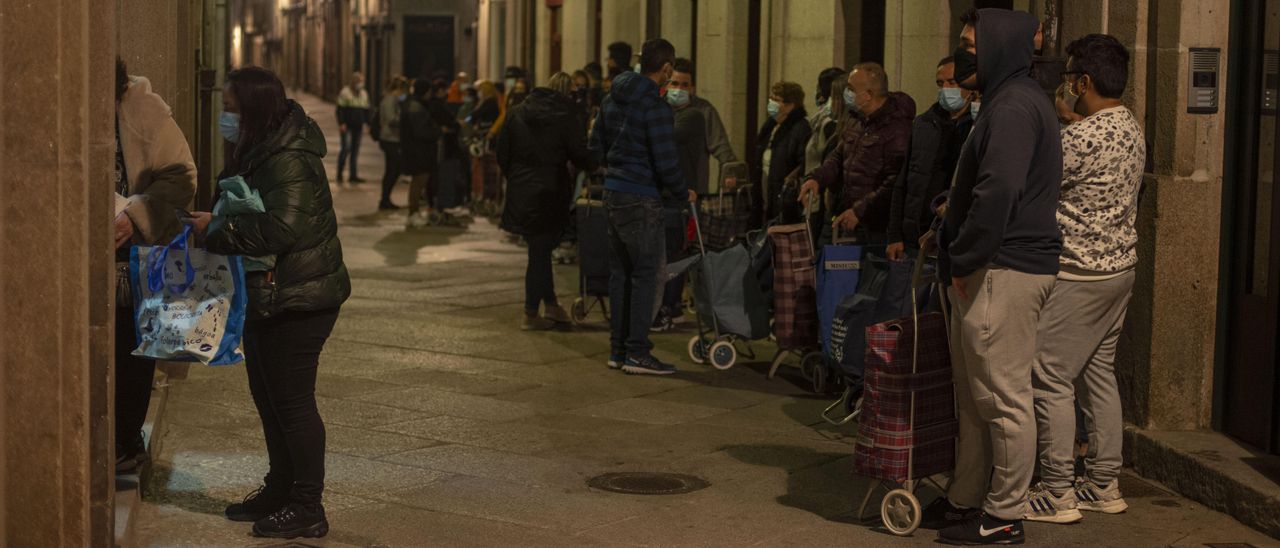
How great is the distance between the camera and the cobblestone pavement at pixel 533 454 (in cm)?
681

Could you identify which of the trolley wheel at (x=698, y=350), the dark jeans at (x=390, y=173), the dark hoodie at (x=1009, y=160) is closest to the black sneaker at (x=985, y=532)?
the dark hoodie at (x=1009, y=160)

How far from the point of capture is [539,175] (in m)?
12.2

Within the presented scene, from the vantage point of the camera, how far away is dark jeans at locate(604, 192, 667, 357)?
1031cm

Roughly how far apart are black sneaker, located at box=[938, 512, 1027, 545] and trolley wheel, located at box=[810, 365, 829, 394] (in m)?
3.03

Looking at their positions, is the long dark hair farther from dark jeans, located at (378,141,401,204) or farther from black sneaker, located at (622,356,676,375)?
dark jeans, located at (378,141,401,204)

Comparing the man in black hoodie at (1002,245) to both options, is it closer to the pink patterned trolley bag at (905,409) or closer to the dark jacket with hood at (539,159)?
the pink patterned trolley bag at (905,409)

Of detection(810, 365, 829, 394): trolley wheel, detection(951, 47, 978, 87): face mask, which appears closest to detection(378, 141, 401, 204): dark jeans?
detection(810, 365, 829, 394): trolley wheel

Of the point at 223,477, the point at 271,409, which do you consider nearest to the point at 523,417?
the point at 223,477

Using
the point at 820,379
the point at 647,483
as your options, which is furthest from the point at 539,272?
the point at 647,483

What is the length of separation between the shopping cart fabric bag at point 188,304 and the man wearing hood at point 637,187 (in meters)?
4.28

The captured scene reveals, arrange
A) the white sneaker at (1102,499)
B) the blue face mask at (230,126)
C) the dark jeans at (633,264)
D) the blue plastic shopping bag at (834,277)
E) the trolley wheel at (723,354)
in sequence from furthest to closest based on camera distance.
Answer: the trolley wheel at (723,354) → the dark jeans at (633,264) → the blue plastic shopping bag at (834,277) → the white sneaker at (1102,499) → the blue face mask at (230,126)

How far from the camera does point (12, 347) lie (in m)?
5.25

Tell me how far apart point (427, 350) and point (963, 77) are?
5.45m

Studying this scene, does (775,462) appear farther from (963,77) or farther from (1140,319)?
(963,77)
